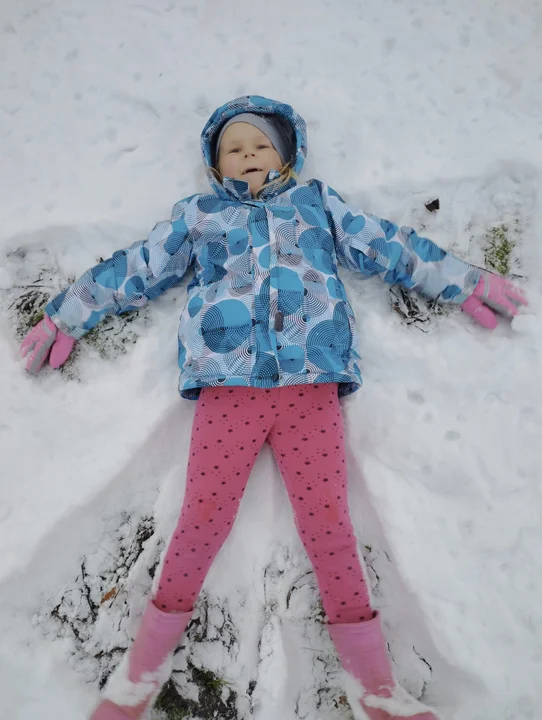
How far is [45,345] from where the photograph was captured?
235 cm

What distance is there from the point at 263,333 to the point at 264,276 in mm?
251

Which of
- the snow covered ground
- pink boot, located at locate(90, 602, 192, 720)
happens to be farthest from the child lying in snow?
the snow covered ground

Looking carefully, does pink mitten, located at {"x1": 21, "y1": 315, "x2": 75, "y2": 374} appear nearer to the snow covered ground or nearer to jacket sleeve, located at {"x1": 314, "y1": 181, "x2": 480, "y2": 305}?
the snow covered ground

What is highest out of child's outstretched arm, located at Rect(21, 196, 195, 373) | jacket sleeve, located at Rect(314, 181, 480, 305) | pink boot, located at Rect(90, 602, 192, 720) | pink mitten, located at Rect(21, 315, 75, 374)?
jacket sleeve, located at Rect(314, 181, 480, 305)

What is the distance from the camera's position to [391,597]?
7.09 feet

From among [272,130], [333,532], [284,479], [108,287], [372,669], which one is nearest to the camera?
[372,669]

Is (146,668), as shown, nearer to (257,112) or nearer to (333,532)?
(333,532)

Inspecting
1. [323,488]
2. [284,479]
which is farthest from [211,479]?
[323,488]

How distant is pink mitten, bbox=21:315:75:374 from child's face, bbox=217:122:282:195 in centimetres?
105

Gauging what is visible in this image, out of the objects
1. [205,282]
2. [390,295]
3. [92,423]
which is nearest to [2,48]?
[205,282]

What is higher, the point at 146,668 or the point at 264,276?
the point at 264,276

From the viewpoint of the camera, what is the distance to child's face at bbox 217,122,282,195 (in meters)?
2.42

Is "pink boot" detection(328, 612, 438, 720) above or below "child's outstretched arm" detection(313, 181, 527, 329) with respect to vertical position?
below

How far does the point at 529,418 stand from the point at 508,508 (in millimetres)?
397
